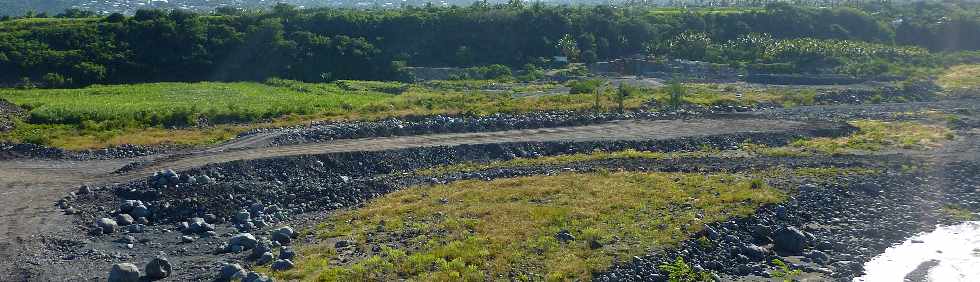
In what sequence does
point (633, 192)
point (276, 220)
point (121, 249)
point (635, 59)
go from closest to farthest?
point (121, 249) → point (276, 220) → point (633, 192) → point (635, 59)

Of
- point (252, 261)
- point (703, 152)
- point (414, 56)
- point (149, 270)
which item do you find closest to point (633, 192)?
point (703, 152)

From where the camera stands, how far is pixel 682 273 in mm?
22141

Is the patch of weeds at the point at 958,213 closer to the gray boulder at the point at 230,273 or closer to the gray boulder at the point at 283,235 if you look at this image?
the gray boulder at the point at 283,235

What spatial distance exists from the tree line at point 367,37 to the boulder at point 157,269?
4279cm

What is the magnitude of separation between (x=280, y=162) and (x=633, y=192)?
Answer: 13.8m

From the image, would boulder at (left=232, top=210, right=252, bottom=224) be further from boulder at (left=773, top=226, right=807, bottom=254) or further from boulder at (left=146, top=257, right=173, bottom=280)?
boulder at (left=773, top=226, right=807, bottom=254)

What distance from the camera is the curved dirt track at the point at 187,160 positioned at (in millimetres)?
26250

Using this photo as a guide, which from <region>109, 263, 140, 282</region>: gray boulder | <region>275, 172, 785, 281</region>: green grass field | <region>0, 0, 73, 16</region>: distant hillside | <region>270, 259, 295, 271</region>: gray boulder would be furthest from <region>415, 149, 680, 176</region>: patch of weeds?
<region>0, 0, 73, 16</region>: distant hillside

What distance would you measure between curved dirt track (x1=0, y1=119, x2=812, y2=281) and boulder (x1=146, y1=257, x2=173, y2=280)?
10.9 ft

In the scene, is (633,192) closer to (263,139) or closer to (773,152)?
(773,152)

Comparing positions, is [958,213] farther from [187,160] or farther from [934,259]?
[187,160]

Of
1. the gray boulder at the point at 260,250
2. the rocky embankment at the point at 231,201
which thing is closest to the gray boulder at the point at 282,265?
the rocky embankment at the point at 231,201

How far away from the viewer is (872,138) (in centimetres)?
4144

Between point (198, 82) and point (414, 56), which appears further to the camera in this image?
point (414, 56)
